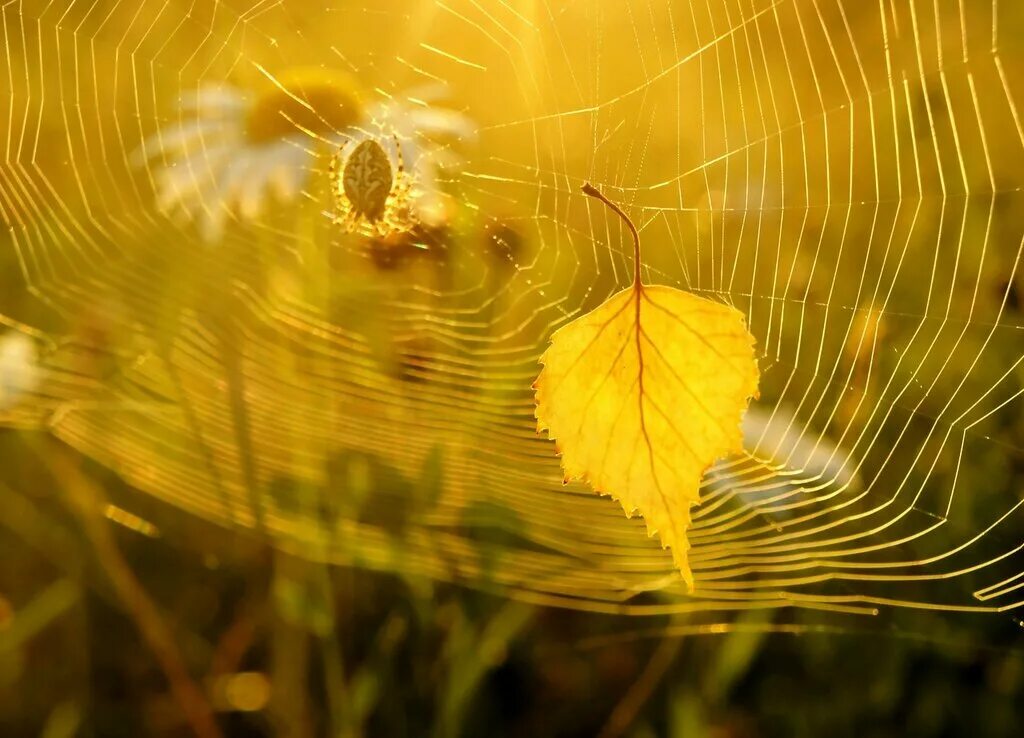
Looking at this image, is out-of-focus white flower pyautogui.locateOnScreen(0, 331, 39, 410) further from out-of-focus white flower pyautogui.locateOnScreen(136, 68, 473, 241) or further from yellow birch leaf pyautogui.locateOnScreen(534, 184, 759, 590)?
yellow birch leaf pyautogui.locateOnScreen(534, 184, 759, 590)

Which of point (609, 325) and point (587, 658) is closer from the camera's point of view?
point (609, 325)

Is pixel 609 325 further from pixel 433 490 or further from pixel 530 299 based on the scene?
pixel 530 299

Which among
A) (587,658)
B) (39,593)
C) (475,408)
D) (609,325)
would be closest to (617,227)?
(475,408)

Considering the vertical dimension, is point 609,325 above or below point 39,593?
above

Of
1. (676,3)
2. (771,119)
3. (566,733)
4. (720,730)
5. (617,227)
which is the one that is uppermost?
(676,3)

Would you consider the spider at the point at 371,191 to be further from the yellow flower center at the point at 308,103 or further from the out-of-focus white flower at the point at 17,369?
the out-of-focus white flower at the point at 17,369

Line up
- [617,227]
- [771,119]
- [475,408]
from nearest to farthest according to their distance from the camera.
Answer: [475,408], [617,227], [771,119]

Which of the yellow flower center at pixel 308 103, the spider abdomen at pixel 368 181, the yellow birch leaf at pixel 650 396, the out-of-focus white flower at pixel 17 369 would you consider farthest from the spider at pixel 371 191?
the yellow birch leaf at pixel 650 396
